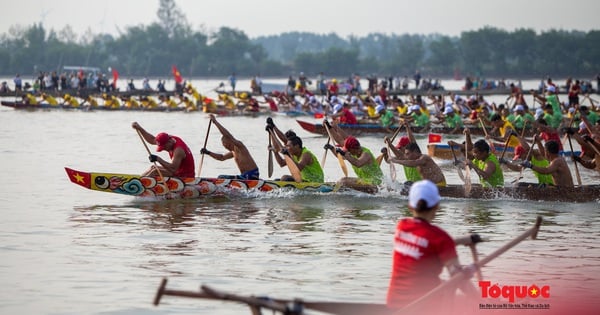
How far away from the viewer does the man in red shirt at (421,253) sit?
802cm

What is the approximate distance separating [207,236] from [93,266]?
95.7 inches

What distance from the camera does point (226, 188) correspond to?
18.6m

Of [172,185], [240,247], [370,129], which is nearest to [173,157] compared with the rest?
[172,185]

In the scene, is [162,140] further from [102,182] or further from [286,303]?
[286,303]

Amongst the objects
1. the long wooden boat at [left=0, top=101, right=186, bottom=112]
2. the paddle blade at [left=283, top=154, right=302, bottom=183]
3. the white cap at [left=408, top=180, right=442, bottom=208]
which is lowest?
the long wooden boat at [left=0, top=101, right=186, bottom=112]

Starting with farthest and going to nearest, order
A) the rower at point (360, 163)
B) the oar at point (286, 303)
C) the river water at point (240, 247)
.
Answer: the rower at point (360, 163) < the river water at point (240, 247) < the oar at point (286, 303)

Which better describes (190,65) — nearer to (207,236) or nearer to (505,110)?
(505,110)

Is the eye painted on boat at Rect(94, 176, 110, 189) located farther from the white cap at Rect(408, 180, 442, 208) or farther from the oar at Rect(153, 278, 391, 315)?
the white cap at Rect(408, 180, 442, 208)

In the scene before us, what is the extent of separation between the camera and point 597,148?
61.5 feet

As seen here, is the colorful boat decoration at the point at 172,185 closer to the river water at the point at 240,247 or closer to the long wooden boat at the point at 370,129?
the river water at the point at 240,247

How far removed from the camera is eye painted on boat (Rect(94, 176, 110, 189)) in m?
18.0

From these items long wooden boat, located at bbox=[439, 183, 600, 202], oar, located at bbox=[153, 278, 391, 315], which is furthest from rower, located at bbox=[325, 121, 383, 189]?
oar, located at bbox=[153, 278, 391, 315]

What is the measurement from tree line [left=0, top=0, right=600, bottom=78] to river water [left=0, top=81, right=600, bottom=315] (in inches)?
4762

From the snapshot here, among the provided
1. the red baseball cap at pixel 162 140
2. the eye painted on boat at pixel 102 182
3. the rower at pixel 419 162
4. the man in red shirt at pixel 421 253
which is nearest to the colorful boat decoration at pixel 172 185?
the eye painted on boat at pixel 102 182
